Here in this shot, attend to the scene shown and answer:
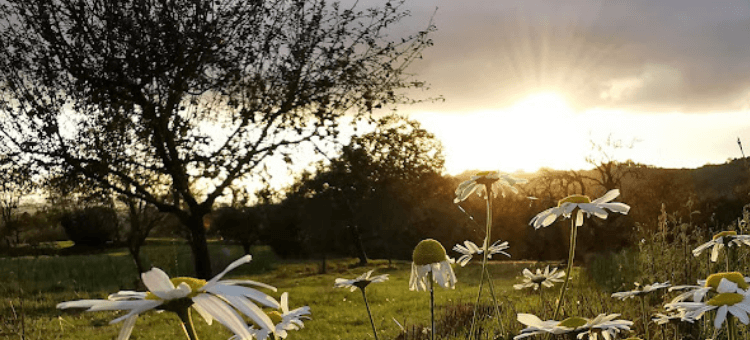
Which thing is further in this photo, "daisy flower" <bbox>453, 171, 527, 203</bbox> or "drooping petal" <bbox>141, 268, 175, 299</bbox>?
"daisy flower" <bbox>453, 171, 527, 203</bbox>

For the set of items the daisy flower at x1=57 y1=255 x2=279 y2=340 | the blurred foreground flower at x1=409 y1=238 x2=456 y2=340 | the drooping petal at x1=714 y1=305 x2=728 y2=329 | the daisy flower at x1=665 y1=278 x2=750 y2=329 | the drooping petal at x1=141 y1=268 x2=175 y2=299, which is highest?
the drooping petal at x1=141 y1=268 x2=175 y2=299

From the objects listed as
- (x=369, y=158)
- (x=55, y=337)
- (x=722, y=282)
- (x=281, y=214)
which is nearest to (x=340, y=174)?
(x=369, y=158)

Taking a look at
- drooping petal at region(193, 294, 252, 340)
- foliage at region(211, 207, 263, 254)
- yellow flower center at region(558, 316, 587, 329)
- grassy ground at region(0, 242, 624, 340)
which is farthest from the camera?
foliage at region(211, 207, 263, 254)

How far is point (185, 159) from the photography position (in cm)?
1139

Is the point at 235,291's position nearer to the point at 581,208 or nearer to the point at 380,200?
→ the point at 581,208

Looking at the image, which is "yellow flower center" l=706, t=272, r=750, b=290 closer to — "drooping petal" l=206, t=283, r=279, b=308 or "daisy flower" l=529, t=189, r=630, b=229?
"daisy flower" l=529, t=189, r=630, b=229

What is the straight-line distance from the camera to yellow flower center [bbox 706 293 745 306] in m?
2.14

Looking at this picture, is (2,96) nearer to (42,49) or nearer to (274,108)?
(42,49)

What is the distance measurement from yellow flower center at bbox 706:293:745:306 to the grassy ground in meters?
1.33

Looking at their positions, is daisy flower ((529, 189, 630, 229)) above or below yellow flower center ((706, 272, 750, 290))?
above

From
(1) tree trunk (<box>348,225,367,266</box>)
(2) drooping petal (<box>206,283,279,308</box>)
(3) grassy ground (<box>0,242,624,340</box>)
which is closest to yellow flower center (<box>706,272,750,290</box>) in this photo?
(3) grassy ground (<box>0,242,624,340</box>)

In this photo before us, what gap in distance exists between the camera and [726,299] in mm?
2145

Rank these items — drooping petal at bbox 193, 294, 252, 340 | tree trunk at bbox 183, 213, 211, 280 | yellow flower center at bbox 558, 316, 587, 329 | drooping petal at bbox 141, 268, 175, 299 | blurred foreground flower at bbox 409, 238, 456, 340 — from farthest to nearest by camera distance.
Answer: tree trunk at bbox 183, 213, 211, 280 → blurred foreground flower at bbox 409, 238, 456, 340 → yellow flower center at bbox 558, 316, 587, 329 → drooping petal at bbox 141, 268, 175, 299 → drooping petal at bbox 193, 294, 252, 340

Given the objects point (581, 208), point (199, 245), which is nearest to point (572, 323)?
point (581, 208)
